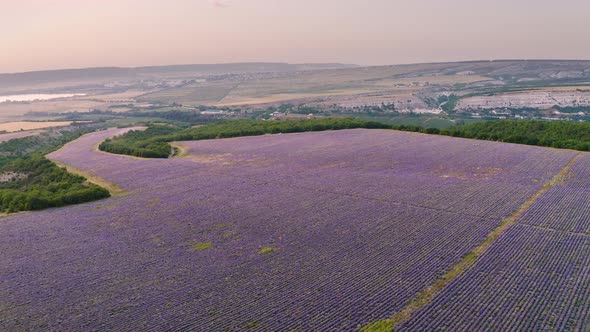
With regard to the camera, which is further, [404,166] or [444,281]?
[404,166]

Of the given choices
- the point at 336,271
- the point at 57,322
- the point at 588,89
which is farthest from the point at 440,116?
the point at 57,322

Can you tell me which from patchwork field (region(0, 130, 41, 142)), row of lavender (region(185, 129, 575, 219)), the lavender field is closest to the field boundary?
the lavender field

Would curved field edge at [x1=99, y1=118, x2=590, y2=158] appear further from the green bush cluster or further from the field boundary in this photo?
the green bush cluster

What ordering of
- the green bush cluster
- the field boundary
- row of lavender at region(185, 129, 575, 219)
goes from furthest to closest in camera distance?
the field boundary, the green bush cluster, row of lavender at region(185, 129, 575, 219)

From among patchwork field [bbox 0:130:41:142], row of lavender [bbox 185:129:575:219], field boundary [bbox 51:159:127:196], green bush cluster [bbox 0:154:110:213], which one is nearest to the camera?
row of lavender [bbox 185:129:575:219]

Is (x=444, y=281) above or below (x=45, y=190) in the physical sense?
below

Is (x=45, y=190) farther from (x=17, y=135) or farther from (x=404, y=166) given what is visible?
(x=17, y=135)

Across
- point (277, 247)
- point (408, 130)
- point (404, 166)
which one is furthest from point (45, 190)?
point (408, 130)
